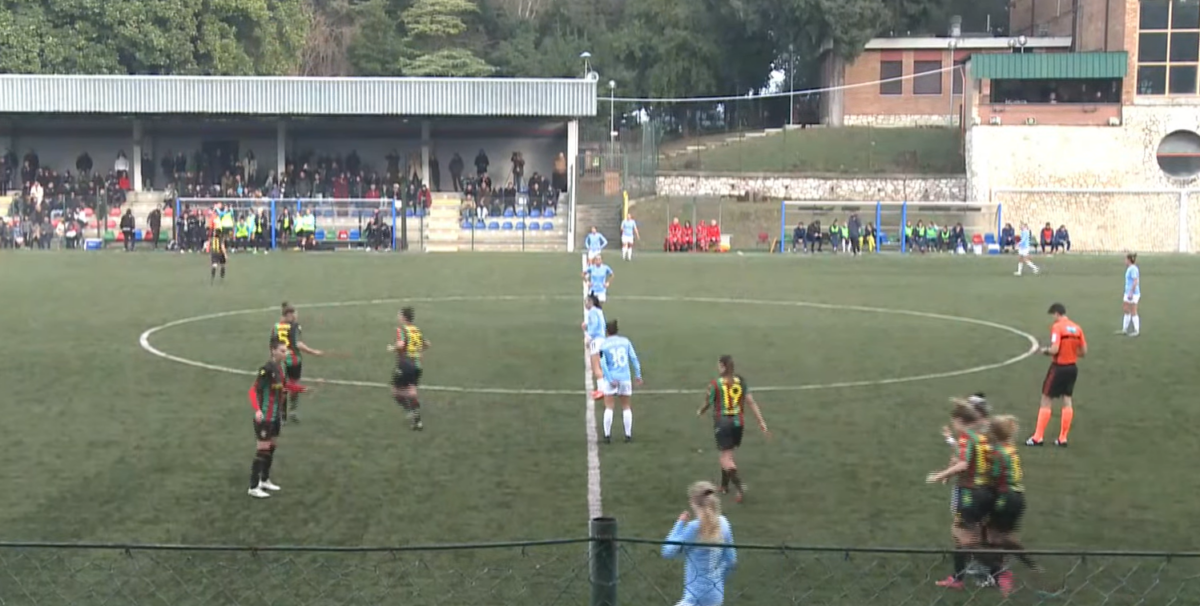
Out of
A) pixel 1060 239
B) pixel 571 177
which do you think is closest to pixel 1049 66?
pixel 1060 239

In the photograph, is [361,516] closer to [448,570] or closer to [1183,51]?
[448,570]

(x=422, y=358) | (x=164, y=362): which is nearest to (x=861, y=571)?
(x=422, y=358)

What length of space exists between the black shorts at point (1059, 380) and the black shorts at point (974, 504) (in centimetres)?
581

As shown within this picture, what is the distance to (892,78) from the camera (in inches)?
2985

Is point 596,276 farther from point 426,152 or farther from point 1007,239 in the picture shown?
point 426,152

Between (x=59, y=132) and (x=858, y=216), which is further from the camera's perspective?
(x=59, y=132)

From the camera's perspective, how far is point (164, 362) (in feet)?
73.7

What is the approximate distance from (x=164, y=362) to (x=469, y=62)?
5563 centimetres

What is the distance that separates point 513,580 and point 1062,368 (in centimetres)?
797

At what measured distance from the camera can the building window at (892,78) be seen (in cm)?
7569

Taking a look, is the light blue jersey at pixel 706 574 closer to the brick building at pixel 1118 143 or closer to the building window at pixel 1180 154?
the brick building at pixel 1118 143

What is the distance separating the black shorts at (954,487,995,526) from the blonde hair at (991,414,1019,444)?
393mm

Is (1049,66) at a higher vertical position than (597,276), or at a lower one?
higher

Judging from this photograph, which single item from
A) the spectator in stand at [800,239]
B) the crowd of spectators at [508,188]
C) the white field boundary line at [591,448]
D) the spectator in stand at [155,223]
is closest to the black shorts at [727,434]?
the white field boundary line at [591,448]
